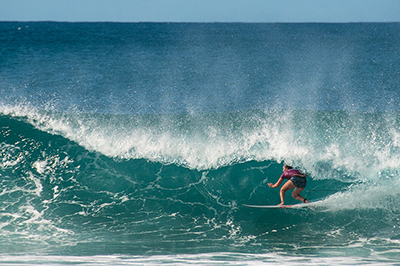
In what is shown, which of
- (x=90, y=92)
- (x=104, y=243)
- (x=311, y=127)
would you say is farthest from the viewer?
(x=90, y=92)

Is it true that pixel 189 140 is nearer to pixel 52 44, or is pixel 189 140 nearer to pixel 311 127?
pixel 311 127

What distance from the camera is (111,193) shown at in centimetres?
865

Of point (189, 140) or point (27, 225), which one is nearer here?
point (27, 225)

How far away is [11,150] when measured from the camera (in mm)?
9773

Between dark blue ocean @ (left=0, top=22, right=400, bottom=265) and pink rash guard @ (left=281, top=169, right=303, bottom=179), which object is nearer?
dark blue ocean @ (left=0, top=22, right=400, bottom=265)

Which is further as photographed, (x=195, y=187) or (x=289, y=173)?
(x=195, y=187)

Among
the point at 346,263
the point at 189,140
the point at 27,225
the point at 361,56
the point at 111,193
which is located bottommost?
the point at 346,263

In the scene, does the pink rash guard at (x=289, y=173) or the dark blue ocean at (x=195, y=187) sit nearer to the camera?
the dark blue ocean at (x=195, y=187)

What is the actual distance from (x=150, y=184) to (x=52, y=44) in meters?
35.3

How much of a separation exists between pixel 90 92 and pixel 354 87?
47.2ft

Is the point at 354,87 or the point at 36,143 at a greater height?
the point at 354,87

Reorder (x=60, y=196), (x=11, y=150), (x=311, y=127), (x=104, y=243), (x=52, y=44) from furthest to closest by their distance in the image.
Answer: (x=52, y=44)
(x=311, y=127)
(x=11, y=150)
(x=60, y=196)
(x=104, y=243)

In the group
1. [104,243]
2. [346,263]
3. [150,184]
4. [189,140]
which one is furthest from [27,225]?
[346,263]

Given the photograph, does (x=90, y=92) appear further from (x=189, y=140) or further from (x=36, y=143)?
(x=189, y=140)
